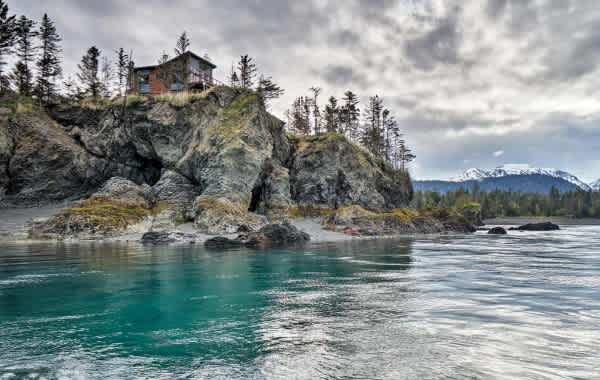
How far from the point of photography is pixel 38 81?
146ft

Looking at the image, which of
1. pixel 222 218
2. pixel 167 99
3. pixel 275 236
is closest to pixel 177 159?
pixel 167 99

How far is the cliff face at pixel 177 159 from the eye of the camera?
3094 cm

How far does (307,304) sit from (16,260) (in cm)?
1370

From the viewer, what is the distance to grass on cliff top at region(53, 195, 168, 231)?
2457 centimetres

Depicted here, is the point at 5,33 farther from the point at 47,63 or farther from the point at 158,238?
the point at 158,238

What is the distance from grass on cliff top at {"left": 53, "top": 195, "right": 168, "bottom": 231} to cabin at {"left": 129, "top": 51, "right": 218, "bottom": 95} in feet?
70.0

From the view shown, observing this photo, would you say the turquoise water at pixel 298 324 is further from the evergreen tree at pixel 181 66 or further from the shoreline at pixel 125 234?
the evergreen tree at pixel 181 66

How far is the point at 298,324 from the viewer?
5.48 meters

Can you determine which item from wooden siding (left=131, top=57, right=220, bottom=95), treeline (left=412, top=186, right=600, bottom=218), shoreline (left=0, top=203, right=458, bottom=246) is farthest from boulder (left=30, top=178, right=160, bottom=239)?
treeline (left=412, top=186, right=600, bottom=218)

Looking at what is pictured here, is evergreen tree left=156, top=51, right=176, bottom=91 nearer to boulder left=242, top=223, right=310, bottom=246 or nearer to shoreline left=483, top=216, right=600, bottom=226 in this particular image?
boulder left=242, top=223, right=310, bottom=246

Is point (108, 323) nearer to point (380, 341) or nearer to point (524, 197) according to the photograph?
point (380, 341)

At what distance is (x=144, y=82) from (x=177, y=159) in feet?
66.1

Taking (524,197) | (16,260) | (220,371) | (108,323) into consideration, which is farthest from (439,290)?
(524,197)

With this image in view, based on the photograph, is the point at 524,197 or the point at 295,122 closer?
the point at 295,122
